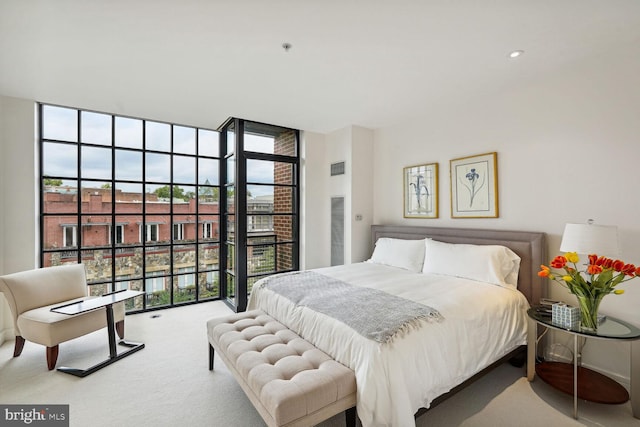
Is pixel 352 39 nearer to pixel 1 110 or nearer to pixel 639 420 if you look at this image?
pixel 639 420

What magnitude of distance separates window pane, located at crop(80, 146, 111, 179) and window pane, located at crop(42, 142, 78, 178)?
0.29 feet

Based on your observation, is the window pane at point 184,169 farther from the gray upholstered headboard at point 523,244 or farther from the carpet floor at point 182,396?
the gray upholstered headboard at point 523,244

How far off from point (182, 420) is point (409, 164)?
3.70 meters

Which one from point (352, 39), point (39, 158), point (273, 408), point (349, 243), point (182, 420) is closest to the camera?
point (273, 408)

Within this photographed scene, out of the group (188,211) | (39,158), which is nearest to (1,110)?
(39,158)

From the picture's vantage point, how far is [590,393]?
6.62 feet

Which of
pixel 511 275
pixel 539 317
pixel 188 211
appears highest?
pixel 188 211

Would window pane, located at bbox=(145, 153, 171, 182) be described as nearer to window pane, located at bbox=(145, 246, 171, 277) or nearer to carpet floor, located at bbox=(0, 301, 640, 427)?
window pane, located at bbox=(145, 246, 171, 277)

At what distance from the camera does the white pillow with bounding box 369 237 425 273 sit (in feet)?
11.0

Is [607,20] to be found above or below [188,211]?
above

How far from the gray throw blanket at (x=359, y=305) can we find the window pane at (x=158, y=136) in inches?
110

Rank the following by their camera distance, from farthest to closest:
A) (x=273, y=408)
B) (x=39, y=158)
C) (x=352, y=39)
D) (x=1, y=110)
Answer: (x=39, y=158), (x=1, y=110), (x=352, y=39), (x=273, y=408)

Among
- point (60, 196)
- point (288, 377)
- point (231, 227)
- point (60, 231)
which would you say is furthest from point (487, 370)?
point (60, 196)

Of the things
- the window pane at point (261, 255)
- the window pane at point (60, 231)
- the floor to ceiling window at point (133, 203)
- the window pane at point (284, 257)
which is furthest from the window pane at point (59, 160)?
the window pane at point (284, 257)
